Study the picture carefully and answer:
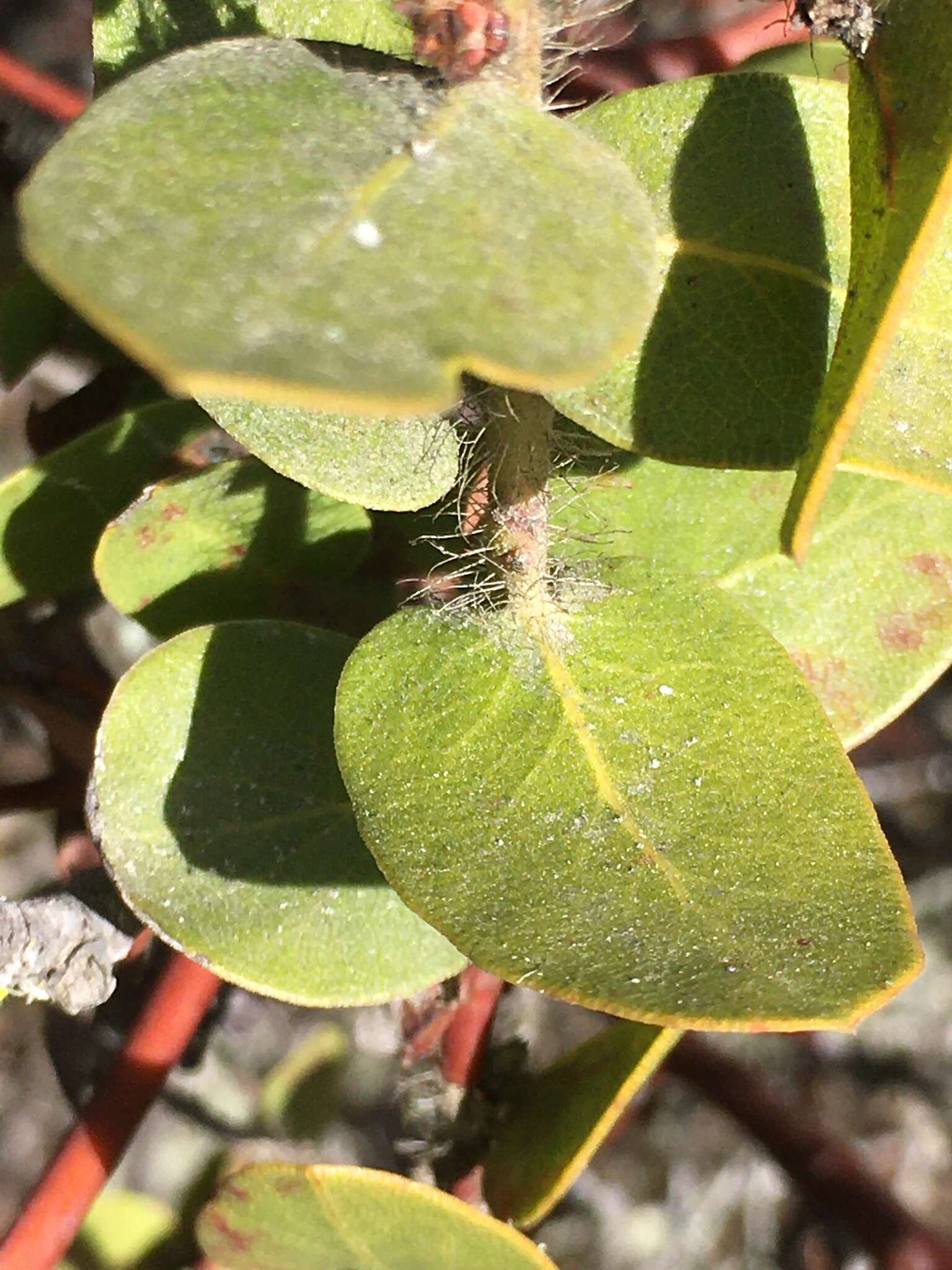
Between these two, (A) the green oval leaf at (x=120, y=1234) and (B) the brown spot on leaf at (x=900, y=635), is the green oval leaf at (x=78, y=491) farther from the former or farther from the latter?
(A) the green oval leaf at (x=120, y=1234)

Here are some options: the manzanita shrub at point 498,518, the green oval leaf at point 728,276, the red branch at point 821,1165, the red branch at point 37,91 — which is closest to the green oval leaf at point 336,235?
the manzanita shrub at point 498,518

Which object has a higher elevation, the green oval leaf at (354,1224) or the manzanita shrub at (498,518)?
the manzanita shrub at (498,518)

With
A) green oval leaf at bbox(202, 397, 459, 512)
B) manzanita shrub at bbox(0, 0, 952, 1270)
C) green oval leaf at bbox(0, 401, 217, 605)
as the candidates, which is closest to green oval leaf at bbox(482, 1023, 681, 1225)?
manzanita shrub at bbox(0, 0, 952, 1270)

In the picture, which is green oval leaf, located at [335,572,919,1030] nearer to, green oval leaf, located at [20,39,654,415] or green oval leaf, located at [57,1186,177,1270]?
green oval leaf, located at [20,39,654,415]

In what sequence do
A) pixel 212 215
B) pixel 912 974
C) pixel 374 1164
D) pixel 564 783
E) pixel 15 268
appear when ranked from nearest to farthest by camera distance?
1. pixel 212 215
2. pixel 912 974
3. pixel 564 783
4. pixel 15 268
5. pixel 374 1164

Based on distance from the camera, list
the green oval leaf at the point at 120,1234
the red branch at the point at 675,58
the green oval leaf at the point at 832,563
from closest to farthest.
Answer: the green oval leaf at the point at 832,563
the red branch at the point at 675,58
the green oval leaf at the point at 120,1234

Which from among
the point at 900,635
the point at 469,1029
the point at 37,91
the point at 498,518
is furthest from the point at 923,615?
the point at 37,91

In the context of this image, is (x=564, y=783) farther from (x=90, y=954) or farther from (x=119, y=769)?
(x=90, y=954)

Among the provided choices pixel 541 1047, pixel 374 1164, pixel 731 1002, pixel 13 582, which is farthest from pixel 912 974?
pixel 541 1047
